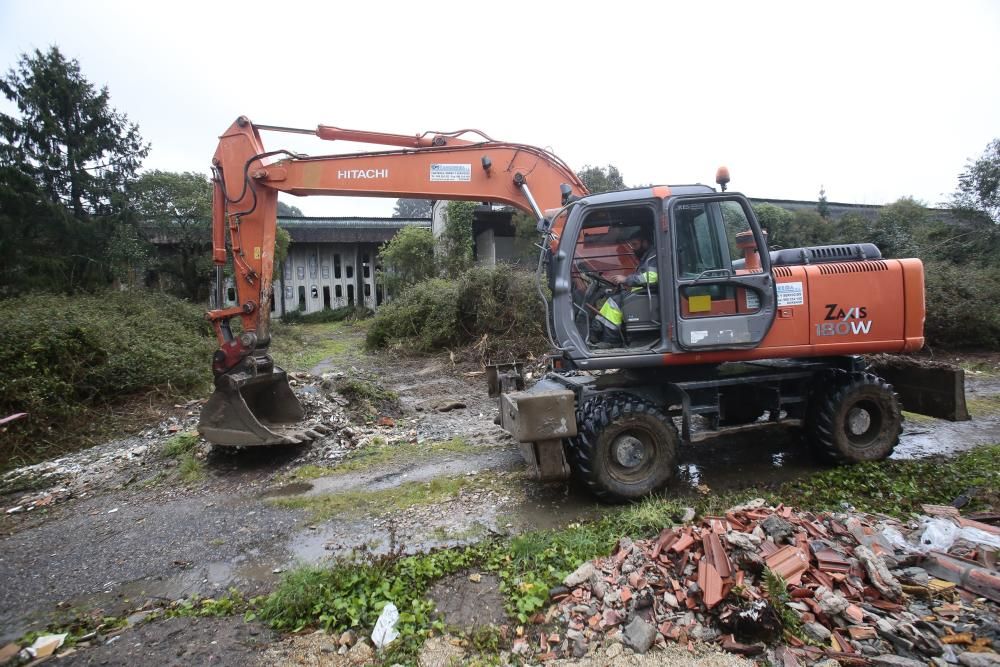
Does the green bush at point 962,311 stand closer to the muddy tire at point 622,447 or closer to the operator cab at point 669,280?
the operator cab at point 669,280

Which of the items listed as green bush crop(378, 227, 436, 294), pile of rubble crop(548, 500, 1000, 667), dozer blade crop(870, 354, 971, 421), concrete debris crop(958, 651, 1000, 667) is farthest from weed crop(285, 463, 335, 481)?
green bush crop(378, 227, 436, 294)

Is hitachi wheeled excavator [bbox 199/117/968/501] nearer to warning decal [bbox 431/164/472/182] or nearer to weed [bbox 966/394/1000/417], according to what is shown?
warning decal [bbox 431/164/472/182]

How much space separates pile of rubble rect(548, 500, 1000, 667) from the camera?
236 cm

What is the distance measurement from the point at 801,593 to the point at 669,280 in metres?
2.46

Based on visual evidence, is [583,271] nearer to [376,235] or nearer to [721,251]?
[721,251]

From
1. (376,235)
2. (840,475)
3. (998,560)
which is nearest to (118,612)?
(998,560)

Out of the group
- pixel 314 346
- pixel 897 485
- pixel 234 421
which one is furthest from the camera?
pixel 314 346

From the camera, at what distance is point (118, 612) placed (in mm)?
3160

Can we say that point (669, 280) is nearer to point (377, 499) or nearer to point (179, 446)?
point (377, 499)

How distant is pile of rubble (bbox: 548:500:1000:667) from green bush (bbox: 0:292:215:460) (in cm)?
723

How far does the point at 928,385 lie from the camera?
5.34 metres

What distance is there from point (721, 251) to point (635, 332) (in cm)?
103

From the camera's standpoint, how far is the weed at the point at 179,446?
5.87m

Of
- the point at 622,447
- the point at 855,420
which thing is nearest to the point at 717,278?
the point at 622,447
